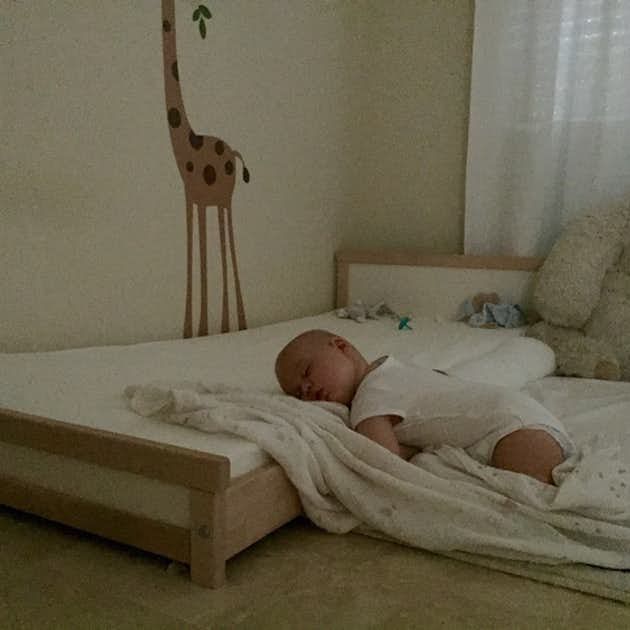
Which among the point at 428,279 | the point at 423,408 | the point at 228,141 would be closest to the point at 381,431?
the point at 423,408

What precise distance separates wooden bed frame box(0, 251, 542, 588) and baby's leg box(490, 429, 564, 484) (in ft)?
1.18

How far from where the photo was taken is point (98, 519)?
3.67 ft

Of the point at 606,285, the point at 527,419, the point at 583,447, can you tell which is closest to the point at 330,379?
the point at 527,419

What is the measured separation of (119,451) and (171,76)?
1.33 metres

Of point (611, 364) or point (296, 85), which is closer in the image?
point (611, 364)

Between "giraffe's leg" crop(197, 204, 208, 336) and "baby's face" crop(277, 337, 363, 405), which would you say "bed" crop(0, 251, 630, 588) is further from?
"giraffe's leg" crop(197, 204, 208, 336)

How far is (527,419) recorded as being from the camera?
1.22 metres

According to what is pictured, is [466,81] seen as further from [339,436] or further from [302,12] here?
[339,436]

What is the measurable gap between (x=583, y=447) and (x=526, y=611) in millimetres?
417

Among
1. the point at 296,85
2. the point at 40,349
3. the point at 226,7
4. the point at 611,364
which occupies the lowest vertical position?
the point at 611,364

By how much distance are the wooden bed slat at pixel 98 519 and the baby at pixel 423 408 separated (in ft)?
1.26

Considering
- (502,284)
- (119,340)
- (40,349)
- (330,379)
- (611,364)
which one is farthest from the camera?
(502,284)

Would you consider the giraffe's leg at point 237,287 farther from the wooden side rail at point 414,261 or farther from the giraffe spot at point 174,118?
the wooden side rail at point 414,261

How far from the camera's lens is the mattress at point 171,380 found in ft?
3.58
